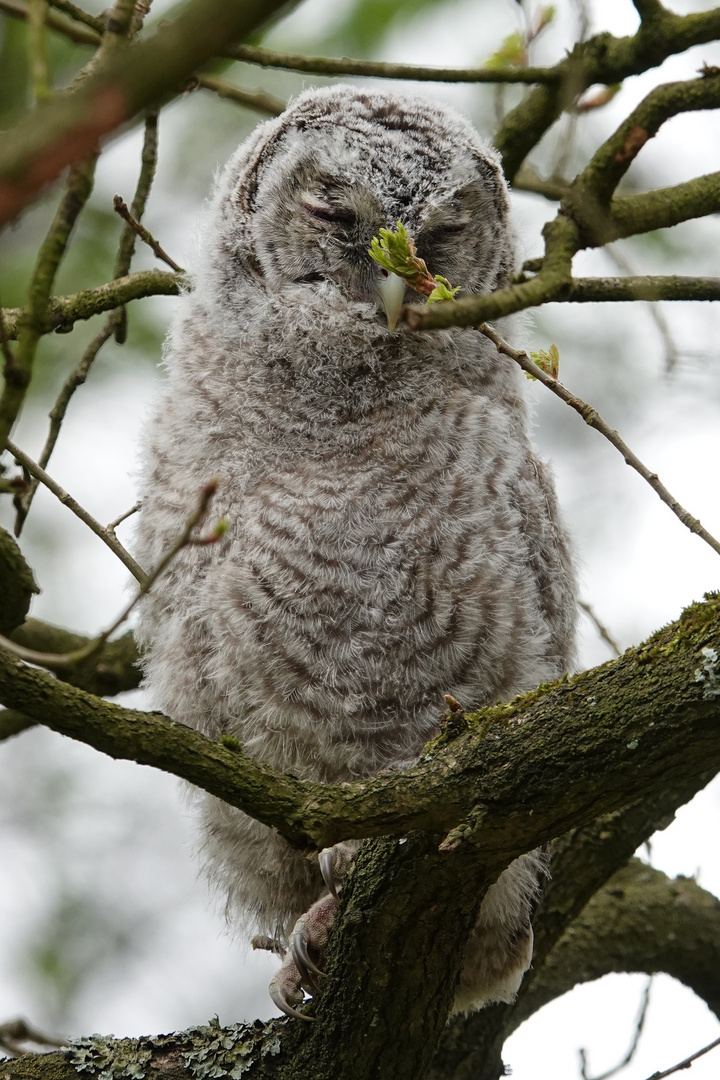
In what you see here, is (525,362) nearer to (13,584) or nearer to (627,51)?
(13,584)

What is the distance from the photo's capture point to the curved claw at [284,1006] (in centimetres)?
234

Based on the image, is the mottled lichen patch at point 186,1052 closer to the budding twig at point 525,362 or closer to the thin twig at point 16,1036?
the thin twig at point 16,1036

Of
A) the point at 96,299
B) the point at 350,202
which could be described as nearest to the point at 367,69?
the point at 350,202

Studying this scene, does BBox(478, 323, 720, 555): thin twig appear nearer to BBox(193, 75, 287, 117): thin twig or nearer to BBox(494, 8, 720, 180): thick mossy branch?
BBox(494, 8, 720, 180): thick mossy branch

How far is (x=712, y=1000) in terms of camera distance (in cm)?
377

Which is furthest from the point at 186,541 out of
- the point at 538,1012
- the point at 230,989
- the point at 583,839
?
the point at 230,989

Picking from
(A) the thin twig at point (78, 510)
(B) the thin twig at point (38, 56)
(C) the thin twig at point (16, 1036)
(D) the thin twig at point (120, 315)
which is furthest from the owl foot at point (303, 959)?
(B) the thin twig at point (38, 56)

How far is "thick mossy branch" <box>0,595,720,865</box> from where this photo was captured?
5.67ft

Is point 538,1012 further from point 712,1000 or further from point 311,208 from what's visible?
point 311,208

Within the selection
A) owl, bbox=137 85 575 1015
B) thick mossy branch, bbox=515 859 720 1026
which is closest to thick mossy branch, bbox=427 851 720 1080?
thick mossy branch, bbox=515 859 720 1026

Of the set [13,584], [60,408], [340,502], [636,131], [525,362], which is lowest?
[13,584]

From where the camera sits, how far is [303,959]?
240 cm

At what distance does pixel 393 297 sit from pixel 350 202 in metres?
0.39

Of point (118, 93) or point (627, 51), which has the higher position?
point (627, 51)
